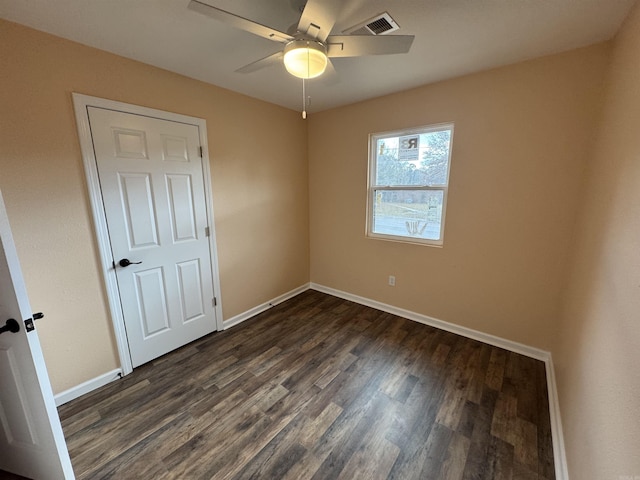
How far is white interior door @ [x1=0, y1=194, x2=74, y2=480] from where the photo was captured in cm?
105

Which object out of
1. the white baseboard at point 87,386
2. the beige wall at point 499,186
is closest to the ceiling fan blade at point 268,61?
the beige wall at point 499,186

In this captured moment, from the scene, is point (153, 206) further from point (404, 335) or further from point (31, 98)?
point (404, 335)

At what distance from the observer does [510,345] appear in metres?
2.35

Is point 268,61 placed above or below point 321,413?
above

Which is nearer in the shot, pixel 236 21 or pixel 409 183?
pixel 236 21


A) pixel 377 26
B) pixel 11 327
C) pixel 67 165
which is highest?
pixel 377 26

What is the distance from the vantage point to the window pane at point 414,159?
8.21 ft

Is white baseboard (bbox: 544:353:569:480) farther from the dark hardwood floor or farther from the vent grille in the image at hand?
the vent grille

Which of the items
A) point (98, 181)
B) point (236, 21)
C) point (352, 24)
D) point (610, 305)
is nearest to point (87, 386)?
point (98, 181)

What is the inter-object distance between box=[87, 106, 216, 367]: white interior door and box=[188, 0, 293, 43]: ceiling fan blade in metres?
1.31

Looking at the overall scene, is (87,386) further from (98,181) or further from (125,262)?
(98,181)

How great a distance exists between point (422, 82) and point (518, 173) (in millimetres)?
1191

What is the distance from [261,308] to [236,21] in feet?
9.06

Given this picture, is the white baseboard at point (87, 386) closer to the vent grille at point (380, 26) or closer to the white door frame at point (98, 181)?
the white door frame at point (98, 181)
